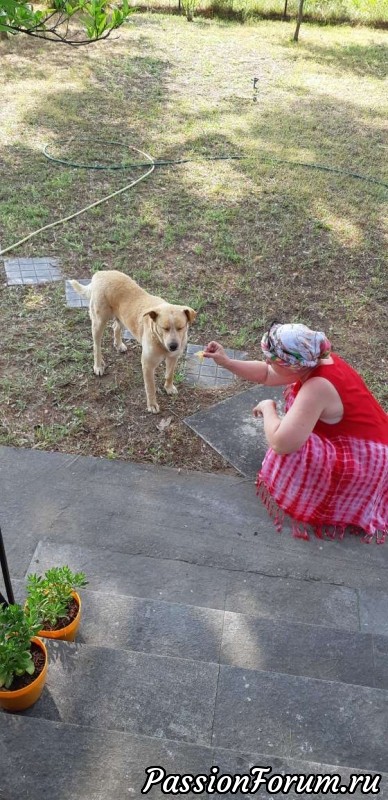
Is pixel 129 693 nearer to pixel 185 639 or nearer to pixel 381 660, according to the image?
pixel 185 639

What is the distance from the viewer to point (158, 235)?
244 inches

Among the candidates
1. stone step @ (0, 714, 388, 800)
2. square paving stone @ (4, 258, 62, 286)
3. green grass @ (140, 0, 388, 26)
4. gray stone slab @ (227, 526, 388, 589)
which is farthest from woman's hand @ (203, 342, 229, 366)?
green grass @ (140, 0, 388, 26)

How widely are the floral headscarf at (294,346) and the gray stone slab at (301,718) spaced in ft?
4.61

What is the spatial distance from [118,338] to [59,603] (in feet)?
8.86

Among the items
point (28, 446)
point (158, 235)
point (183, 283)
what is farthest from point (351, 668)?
point (158, 235)

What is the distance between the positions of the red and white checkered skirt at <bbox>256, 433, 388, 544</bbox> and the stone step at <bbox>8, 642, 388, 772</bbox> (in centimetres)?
126

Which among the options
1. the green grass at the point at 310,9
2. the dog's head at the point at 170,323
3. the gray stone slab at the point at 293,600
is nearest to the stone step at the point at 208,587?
the gray stone slab at the point at 293,600

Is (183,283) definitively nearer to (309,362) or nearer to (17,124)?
(309,362)

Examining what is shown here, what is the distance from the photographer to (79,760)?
5.47ft

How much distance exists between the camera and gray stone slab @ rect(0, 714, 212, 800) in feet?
5.28

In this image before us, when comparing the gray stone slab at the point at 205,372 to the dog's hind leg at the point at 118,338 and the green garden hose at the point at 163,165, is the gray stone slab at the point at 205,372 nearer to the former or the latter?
the dog's hind leg at the point at 118,338

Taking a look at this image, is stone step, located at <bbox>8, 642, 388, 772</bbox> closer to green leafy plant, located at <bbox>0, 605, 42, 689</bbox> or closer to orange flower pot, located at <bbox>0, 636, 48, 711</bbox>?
orange flower pot, located at <bbox>0, 636, 48, 711</bbox>

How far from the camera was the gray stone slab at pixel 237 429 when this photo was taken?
12.8ft

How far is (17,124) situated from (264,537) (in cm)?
714
